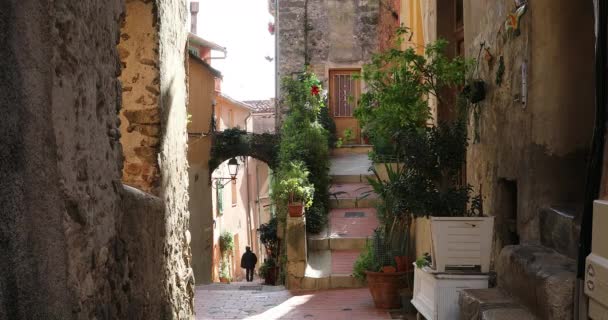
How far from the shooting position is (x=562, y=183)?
16.1 feet

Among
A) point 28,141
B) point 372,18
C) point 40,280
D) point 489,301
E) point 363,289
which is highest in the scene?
point 372,18

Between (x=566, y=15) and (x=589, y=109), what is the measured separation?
635 mm

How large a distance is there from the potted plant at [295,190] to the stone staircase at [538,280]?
23.1 ft

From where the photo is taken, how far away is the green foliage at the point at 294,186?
12453 millimetres

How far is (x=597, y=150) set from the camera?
2.97m

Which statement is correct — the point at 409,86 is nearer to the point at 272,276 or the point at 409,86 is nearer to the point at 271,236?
the point at 272,276

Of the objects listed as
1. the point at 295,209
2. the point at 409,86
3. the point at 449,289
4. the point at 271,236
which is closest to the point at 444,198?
the point at 449,289

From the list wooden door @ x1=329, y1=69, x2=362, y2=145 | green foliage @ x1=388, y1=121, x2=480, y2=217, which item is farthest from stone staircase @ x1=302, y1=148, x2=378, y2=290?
green foliage @ x1=388, y1=121, x2=480, y2=217

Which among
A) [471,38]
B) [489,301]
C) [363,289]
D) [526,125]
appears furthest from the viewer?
[363,289]

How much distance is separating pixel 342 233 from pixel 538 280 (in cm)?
918

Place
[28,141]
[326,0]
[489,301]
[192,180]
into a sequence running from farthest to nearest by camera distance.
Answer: [326,0]
[192,180]
[489,301]
[28,141]

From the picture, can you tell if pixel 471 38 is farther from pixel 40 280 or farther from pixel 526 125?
pixel 40 280

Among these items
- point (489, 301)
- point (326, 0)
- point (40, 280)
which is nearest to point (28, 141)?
point (40, 280)

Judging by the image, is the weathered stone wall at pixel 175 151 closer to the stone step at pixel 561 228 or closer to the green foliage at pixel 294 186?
the stone step at pixel 561 228
